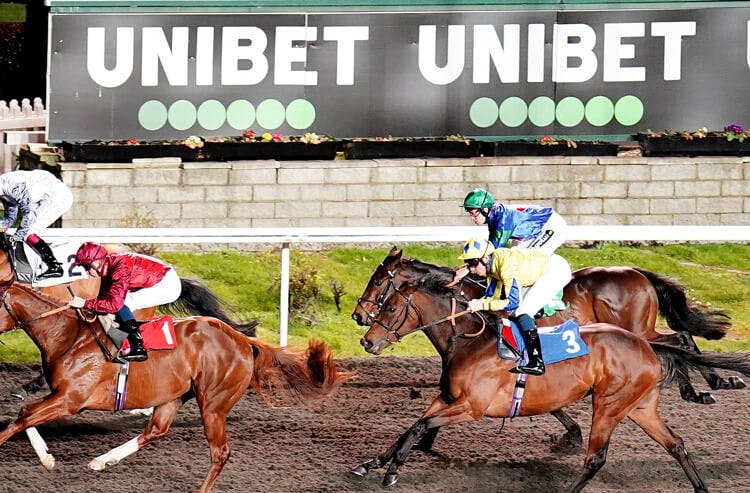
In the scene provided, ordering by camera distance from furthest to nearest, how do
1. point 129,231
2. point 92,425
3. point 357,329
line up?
1. point 357,329
2. point 129,231
3. point 92,425

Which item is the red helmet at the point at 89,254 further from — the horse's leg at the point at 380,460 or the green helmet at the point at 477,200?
the green helmet at the point at 477,200

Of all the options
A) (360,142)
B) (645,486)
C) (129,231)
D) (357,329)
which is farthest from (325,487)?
(360,142)

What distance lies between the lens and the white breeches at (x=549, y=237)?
25.2 feet

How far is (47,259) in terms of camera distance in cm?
816

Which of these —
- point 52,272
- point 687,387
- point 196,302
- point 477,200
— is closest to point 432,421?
point 477,200

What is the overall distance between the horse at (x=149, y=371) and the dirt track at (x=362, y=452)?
35 cm

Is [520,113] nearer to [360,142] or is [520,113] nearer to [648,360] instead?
[360,142]

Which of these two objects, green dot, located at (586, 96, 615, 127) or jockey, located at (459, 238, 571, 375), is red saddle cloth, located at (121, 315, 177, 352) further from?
green dot, located at (586, 96, 615, 127)

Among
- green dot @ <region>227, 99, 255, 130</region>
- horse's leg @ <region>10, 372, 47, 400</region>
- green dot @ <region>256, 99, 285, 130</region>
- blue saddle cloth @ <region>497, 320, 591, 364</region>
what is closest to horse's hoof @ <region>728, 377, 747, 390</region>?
blue saddle cloth @ <region>497, 320, 591, 364</region>

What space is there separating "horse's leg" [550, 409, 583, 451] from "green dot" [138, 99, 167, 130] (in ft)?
15.0

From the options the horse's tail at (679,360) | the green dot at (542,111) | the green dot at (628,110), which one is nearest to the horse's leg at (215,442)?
the horse's tail at (679,360)

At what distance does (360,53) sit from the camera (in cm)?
1101

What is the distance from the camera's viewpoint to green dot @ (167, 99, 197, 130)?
11000 mm

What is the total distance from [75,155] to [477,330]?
4.65 meters
